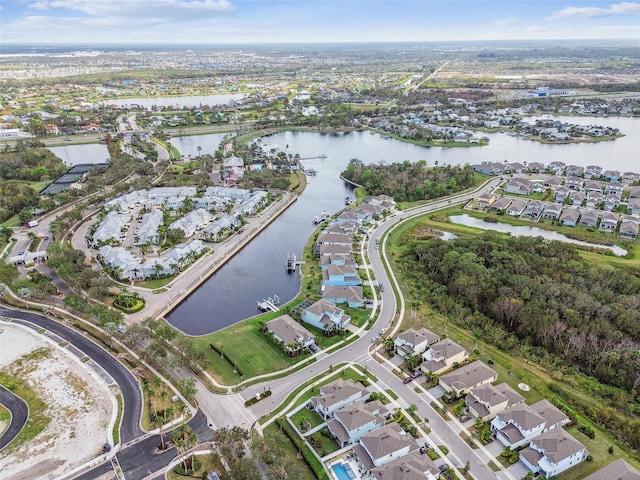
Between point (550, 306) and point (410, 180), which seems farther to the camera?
point (410, 180)

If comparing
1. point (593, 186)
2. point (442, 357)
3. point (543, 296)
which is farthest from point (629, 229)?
point (442, 357)

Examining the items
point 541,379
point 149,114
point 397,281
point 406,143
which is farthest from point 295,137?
point 541,379

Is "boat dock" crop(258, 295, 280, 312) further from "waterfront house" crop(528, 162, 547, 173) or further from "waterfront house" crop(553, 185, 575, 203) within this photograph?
"waterfront house" crop(528, 162, 547, 173)

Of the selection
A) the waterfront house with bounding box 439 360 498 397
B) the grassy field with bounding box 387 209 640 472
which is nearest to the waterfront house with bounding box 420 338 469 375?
the waterfront house with bounding box 439 360 498 397

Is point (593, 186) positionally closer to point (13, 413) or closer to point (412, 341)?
point (412, 341)

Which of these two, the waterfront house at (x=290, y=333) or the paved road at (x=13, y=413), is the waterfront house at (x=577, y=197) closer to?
the waterfront house at (x=290, y=333)

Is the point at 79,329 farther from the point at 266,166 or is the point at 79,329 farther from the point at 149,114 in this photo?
the point at 149,114

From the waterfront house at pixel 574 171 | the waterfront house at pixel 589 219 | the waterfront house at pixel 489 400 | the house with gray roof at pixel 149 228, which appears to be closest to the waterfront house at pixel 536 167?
the waterfront house at pixel 574 171
